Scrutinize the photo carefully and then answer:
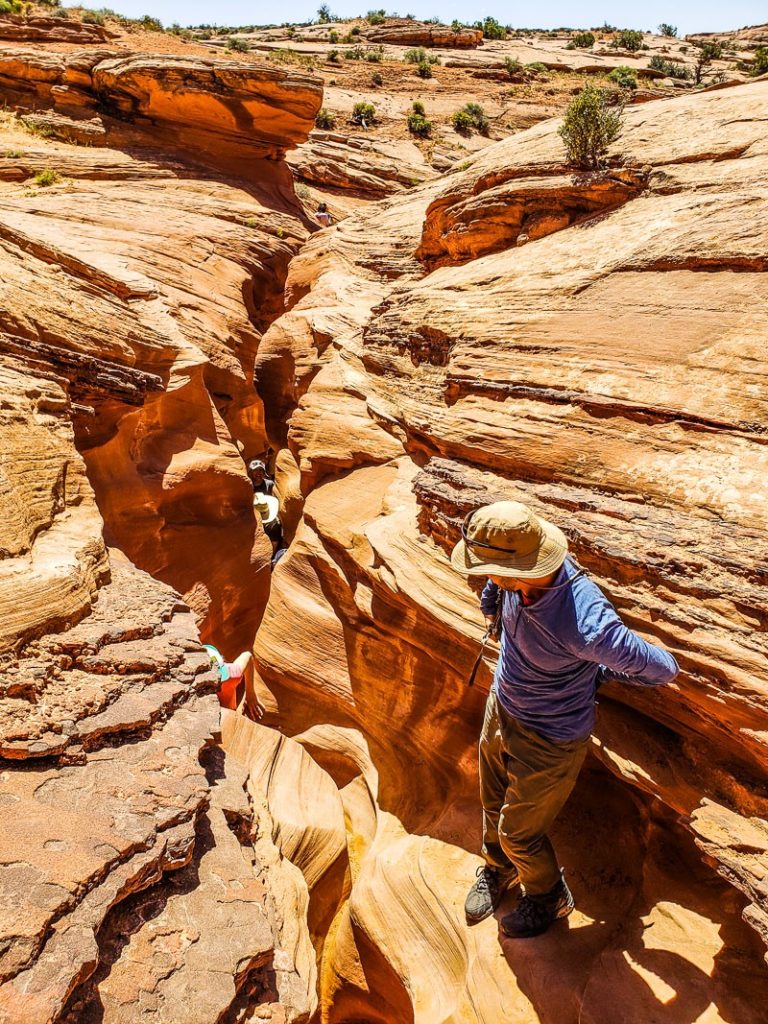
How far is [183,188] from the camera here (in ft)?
44.6

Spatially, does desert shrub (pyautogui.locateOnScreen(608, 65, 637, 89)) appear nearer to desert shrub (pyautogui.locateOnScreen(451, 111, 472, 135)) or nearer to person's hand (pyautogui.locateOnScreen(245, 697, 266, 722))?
desert shrub (pyautogui.locateOnScreen(451, 111, 472, 135))

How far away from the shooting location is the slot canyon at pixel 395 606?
11.5 ft

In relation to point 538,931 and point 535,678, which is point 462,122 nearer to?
point 535,678

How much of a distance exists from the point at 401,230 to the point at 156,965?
36.6 feet

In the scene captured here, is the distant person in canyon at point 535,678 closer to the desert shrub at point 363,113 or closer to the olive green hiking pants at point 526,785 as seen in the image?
the olive green hiking pants at point 526,785

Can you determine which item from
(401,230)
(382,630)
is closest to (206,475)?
(382,630)

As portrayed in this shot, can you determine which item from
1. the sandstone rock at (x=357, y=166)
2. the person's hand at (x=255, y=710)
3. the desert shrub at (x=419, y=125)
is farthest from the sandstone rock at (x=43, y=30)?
the person's hand at (x=255, y=710)

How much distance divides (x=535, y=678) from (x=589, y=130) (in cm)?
692

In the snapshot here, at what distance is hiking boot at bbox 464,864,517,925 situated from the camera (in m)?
4.65

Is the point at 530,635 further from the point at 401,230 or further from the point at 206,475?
the point at 401,230

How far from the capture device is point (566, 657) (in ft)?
11.5

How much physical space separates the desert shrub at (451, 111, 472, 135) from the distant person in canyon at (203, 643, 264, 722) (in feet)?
89.9

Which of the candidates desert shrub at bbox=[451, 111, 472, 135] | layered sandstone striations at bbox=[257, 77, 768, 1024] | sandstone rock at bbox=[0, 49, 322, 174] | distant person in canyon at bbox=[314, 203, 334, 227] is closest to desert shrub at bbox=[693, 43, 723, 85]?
desert shrub at bbox=[451, 111, 472, 135]

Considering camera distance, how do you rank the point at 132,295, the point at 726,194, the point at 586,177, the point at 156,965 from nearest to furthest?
1. the point at 156,965
2. the point at 726,194
3. the point at 586,177
4. the point at 132,295
